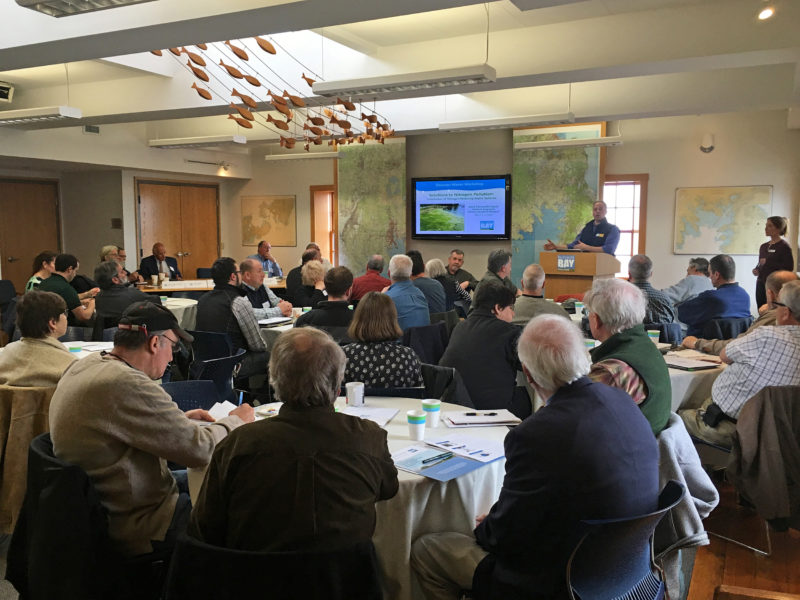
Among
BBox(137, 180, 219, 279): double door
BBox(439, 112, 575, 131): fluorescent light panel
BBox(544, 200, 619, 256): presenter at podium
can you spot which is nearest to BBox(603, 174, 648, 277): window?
BBox(544, 200, 619, 256): presenter at podium

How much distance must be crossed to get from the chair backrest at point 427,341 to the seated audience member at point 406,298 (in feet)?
1.82

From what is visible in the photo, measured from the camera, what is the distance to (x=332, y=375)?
77.4 inches

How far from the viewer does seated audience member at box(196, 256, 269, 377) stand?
532 cm

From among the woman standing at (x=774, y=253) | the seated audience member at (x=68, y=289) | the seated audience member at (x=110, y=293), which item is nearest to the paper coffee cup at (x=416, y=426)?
the seated audience member at (x=110, y=293)

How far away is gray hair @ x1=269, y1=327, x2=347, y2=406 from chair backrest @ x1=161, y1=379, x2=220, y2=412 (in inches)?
55.4

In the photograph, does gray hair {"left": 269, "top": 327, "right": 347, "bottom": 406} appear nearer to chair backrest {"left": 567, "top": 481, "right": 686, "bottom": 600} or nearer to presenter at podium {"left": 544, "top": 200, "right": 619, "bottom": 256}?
chair backrest {"left": 567, "top": 481, "right": 686, "bottom": 600}

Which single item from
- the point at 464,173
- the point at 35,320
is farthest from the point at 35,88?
the point at 35,320

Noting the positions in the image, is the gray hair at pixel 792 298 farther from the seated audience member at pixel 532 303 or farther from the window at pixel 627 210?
the window at pixel 627 210

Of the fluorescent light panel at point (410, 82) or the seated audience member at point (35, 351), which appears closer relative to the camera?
the seated audience member at point (35, 351)

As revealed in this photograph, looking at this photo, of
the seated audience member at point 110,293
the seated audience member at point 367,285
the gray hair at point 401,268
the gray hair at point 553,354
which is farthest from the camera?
the seated audience member at point 367,285

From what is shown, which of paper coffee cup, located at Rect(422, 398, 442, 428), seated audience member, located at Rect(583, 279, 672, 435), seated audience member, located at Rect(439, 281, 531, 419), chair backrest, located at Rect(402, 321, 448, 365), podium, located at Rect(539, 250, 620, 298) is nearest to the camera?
seated audience member, located at Rect(583, 279, 672, 435)

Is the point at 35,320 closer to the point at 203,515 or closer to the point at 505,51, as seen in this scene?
the point at 203,515

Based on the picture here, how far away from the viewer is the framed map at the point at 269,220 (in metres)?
14.2

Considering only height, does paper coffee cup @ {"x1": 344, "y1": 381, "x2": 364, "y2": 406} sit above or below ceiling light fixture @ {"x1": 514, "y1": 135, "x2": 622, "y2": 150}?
below
